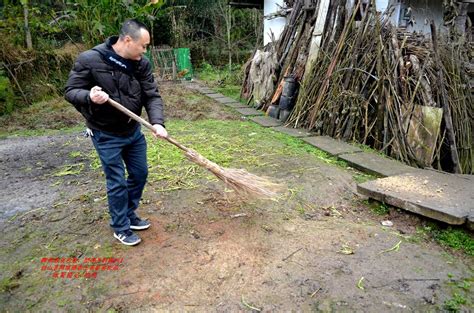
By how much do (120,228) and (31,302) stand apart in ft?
2.48

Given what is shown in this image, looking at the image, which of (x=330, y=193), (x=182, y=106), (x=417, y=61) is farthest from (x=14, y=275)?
(x=182, y=106)

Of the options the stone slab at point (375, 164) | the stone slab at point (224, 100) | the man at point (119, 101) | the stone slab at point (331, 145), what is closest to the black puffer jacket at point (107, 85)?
the man at point (119, 101)

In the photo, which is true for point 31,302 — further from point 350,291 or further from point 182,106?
point 182,106

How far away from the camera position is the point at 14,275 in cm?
243

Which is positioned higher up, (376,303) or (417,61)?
(417,61)

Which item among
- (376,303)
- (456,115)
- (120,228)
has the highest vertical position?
(456,115)

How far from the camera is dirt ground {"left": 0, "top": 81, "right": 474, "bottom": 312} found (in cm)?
218

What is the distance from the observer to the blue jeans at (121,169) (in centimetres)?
257

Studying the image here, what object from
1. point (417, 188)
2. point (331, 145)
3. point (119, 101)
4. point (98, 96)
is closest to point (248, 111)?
point (331, 145)

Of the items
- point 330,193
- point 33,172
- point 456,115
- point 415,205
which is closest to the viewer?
point 415,205

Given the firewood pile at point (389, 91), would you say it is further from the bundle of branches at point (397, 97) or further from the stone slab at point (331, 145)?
the stone slab at point (331, 145)

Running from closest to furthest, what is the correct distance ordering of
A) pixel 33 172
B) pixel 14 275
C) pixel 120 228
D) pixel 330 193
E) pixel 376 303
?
pixel 376 303 < pixel 14 275 < pixel 120 228 < pixel 330 193 < pixel 33 172

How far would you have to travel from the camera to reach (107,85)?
2500 mm

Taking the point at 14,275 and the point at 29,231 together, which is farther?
the point at 29,231
